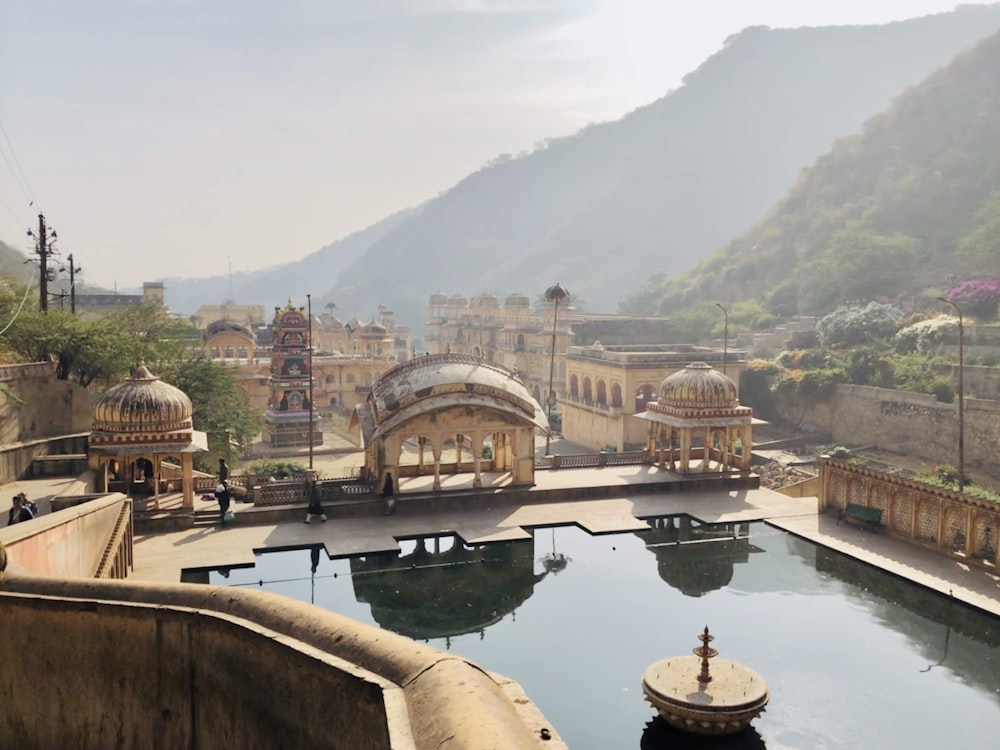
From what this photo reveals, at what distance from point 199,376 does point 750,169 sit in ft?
439

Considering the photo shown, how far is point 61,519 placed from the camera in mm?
11352

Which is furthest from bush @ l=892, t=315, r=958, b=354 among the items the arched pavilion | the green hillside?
the arched pavilion

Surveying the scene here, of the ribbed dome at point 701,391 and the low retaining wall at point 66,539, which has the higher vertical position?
the ribbed dome at point 701,391

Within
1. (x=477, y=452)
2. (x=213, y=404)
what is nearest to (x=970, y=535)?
(x=477, y=452)

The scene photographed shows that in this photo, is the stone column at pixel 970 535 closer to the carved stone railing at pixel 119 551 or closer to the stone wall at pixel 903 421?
the carved stone railing at pixel 119 551

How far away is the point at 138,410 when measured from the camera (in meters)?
17.6

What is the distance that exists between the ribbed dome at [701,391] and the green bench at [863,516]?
4687mm

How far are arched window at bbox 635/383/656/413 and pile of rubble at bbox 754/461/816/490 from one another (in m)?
5.95

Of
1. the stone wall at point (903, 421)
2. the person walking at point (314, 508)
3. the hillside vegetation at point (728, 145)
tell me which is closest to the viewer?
the person walking at point (314, 508)

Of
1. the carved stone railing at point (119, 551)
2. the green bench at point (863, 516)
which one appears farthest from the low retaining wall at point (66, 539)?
the green bench at point (863, 516)

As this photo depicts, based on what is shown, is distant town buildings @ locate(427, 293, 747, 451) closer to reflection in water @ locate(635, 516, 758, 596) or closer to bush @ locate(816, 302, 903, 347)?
bush @ locate(816, 302, 903, 347)

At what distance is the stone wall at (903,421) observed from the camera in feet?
97.3

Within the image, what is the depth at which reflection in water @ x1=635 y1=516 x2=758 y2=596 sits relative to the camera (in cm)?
1544

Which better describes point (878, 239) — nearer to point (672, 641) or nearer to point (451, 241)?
point (672, 641)
